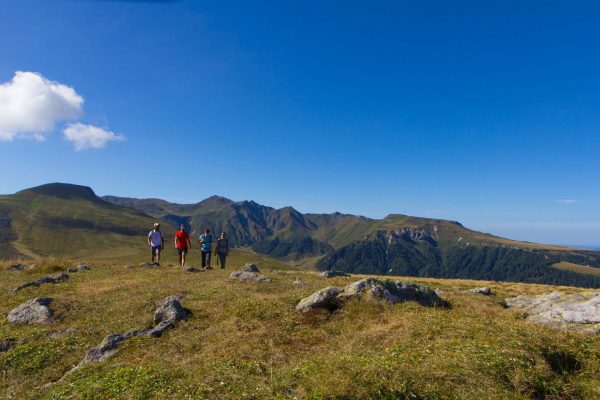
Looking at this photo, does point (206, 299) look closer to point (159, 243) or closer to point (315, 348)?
point (315, 348)

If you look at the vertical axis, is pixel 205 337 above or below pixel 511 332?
below

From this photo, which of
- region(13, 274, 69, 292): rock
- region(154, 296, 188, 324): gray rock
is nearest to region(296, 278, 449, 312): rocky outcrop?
region(154, 296, 188, 324): gray rock

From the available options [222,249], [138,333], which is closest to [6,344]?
[138,333]

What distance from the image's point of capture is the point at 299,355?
422 inches

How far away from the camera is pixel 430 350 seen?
32.5 ft

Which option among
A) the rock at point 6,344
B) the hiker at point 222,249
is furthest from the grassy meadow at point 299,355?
the hiker at point 222,249

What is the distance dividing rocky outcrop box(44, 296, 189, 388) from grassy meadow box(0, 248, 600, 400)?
1.24 ft

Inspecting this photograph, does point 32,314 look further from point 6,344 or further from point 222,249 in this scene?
point 222,249

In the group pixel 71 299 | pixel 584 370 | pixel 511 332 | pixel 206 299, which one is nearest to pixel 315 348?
pixel 511 332

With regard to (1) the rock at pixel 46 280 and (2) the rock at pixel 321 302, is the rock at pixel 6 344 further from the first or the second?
(2) the rock at pixel 321 302

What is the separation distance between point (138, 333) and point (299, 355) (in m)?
6.27

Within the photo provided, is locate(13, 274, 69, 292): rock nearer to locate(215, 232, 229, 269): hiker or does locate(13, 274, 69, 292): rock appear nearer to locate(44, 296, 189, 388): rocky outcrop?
locate(215, 232, 229, 269): hiker

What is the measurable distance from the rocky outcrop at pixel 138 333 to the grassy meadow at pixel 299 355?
1.24ft

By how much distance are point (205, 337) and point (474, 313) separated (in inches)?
403
